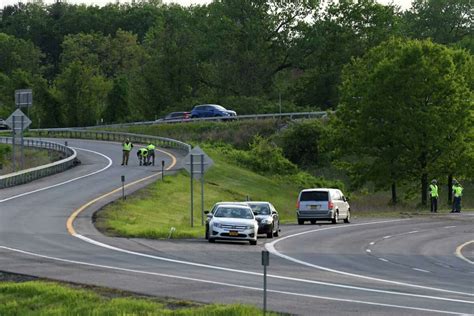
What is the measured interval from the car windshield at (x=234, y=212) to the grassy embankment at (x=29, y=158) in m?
36.5

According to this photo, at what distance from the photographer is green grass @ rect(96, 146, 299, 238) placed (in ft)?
126

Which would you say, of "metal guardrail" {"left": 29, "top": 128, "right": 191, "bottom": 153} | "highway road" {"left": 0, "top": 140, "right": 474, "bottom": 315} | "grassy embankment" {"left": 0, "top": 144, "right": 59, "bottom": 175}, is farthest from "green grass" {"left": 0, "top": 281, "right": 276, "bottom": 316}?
"metal guardrail" {"left": 29, "top": 128, "right": 191, "bottom": 153}

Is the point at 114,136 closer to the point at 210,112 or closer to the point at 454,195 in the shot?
the point at 210,112

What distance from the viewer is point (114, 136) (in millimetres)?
96375

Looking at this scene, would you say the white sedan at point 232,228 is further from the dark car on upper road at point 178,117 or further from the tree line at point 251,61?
the dark car on upper road at point 178,117

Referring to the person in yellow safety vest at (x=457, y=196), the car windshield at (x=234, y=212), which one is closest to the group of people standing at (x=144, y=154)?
the person in yellow safety vest at (x=457, y=196)

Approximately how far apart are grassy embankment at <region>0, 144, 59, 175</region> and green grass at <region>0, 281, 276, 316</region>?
50379mm

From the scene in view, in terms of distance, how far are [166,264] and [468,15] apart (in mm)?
122381

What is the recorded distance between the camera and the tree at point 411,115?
65.3 meters

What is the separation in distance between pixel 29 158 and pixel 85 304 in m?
61.8

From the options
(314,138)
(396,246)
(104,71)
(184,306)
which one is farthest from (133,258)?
(104,71)

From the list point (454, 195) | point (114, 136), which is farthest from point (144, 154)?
point (114, 136)

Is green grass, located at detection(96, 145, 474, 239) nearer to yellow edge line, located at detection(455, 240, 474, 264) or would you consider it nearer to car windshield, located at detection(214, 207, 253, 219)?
car windshield, located at detection(214, 207, 253, 219)

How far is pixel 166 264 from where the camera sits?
2684 cm
